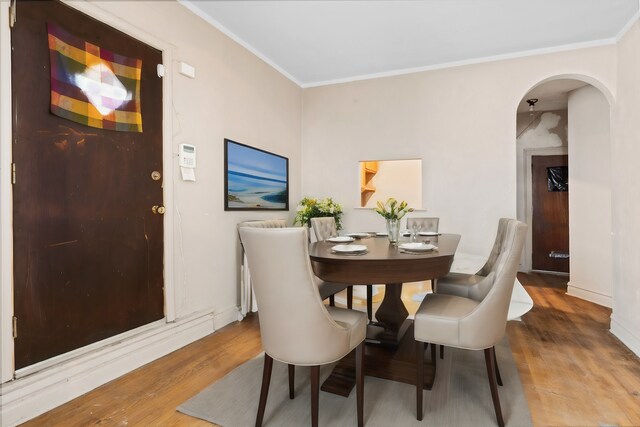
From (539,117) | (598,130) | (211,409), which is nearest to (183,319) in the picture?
(211,409)

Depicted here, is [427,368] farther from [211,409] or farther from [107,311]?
[107,311]

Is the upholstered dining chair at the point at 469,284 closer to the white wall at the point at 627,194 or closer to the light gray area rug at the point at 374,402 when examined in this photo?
the light gray area rug at the point at 374,402

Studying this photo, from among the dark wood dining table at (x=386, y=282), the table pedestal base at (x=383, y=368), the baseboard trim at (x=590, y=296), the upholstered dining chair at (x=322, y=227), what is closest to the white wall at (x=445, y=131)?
the upholstered dining chair at (x=322, y=227)

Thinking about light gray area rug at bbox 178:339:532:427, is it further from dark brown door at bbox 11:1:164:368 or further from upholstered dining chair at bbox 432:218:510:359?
dark brown door at bbox 11:1:164:368

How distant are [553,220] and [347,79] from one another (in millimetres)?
3918

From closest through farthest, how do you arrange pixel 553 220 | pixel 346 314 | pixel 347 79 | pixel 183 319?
pixel 346 314 < pixel 183 319 < pixel 347 79 < pixel 553 220

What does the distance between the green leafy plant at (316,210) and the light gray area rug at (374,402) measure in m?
2.13

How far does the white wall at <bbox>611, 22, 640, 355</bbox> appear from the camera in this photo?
8.55 ft

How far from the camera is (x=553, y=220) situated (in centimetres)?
528

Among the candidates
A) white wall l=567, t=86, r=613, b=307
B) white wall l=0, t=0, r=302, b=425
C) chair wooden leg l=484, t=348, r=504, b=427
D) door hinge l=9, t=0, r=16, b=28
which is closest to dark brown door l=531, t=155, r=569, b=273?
white wall l=567, t=86, r=613, b=307

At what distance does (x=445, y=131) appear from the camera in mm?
3945

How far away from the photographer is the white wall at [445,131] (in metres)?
3.63

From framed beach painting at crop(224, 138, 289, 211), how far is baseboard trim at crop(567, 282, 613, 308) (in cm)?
366

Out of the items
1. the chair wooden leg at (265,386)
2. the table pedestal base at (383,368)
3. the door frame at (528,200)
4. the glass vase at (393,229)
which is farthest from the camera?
the door frame at (528,200)
